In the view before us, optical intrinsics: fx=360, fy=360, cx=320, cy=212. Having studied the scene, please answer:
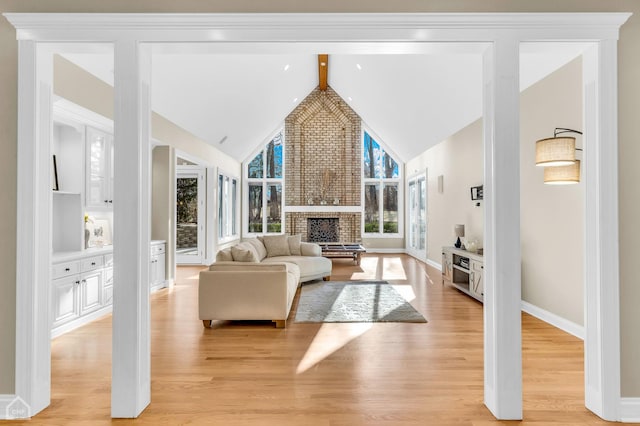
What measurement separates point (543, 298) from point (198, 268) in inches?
252

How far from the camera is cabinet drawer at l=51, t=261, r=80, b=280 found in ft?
11.3

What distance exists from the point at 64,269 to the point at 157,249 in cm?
198

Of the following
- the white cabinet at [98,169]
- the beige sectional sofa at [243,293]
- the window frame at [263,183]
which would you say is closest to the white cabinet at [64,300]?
the white cabinet at [98,169]

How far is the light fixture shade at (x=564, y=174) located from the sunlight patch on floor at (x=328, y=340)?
7.51ft

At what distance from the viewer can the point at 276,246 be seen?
651cm

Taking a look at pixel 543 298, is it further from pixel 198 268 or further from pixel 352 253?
pixel 198 268

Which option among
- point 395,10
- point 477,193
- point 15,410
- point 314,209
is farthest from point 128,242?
point 314,209

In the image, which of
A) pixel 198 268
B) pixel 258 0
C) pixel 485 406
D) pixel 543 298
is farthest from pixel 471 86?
pixel 198 268

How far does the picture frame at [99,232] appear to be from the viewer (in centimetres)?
454

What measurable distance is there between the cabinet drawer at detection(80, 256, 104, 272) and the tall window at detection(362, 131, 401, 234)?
7.82m

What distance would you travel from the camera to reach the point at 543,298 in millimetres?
4020

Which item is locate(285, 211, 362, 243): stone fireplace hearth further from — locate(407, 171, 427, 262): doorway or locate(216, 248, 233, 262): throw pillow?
locate(216, 248, 233, 262): throw pillow

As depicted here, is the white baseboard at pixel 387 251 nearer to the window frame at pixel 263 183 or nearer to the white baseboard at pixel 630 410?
the window frame at pixel 263 183

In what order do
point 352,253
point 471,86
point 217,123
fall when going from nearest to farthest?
point 471,86 → point 217,123 → point 352,253
